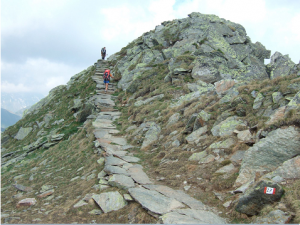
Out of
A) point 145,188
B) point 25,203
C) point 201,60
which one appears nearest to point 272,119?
point 145,188

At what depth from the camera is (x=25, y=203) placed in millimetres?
9008

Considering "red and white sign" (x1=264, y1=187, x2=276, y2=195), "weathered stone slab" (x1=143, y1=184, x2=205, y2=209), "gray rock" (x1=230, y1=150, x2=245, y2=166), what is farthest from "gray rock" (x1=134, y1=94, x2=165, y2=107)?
"red and white sign" (x1=264, y1=187, x2=276, y2=195)

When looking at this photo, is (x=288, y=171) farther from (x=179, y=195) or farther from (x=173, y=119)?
(x=173, y=119)

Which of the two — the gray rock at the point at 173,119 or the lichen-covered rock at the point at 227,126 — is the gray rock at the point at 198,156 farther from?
the gray rock at the point at 173,119

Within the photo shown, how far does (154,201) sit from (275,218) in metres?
3.43

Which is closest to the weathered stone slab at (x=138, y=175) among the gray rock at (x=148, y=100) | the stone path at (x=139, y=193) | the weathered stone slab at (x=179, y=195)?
the stone path at (x=139, y=193)

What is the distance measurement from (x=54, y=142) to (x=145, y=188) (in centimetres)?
1299

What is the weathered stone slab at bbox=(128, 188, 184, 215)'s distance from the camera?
646 cm

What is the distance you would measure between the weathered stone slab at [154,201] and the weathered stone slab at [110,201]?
1.45 ft

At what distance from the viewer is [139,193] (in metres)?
7.42

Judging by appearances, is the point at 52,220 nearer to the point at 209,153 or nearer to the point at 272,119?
the point at 209,153

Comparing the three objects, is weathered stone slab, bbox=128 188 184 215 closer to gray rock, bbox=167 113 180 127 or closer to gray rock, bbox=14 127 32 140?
gray rock, bbox=167 113 180 127

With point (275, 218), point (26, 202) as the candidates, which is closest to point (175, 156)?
point (275, 218)

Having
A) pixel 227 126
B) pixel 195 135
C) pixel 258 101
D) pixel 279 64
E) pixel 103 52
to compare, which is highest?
pixel 103 52
